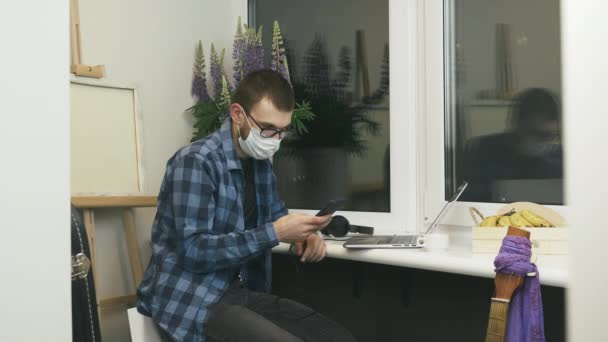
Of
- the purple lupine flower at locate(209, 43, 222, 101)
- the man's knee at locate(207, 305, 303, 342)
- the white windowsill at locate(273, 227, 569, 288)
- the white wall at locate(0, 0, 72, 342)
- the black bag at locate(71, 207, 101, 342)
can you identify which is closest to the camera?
the white wall at locate(0, 0, 72, 342)

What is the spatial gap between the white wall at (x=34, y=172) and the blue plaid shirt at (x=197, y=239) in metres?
0.96

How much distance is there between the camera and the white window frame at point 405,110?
7.22ft

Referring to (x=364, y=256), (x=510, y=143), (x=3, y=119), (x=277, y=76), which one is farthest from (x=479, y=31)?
(x=3, y=119)

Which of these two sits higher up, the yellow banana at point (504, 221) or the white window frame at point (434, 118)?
the white window frame at point (434, 118)

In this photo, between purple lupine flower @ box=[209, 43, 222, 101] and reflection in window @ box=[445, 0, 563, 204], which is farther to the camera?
purple lupine flower @ box=[209, 43, 222, 101]

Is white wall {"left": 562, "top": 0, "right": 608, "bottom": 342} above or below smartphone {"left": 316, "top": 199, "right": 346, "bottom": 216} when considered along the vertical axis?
above

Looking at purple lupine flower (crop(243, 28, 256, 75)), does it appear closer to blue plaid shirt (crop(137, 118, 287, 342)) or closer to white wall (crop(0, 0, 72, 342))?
blue plaid shirt (crop(137, 118, 287, 342))

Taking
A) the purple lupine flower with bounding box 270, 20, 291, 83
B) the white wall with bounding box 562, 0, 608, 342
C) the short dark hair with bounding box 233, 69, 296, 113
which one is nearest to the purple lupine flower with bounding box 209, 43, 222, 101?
the purple lupine flower with bounding box 270, 20, 291, 83

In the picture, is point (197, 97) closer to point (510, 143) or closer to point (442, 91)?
point (442, 91)

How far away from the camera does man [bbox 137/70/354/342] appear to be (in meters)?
1.66

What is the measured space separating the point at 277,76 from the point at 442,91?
0.61 m

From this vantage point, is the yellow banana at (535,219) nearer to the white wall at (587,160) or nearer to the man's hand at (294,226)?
the man's hand at (294,226)

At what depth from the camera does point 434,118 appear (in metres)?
2.16

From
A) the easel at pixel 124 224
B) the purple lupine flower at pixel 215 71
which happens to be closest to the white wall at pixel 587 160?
the easel at pixel 124 224
